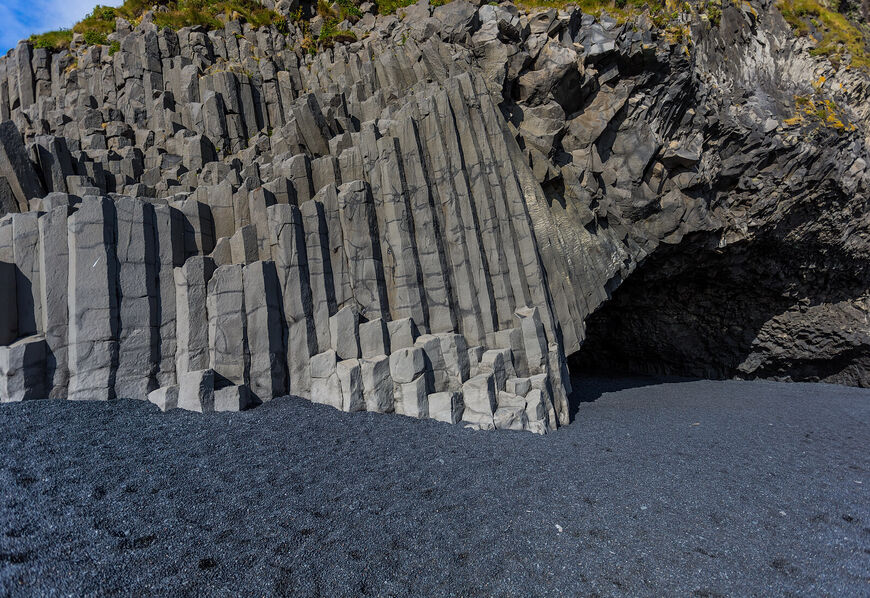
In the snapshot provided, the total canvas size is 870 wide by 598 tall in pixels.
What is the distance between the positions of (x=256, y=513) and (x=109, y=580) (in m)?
1.16

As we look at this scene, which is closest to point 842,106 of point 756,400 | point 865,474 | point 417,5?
point 756,400

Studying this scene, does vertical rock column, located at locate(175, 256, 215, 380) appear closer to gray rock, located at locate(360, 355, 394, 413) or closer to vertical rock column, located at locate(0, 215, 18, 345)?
vertical rock column, located at locate(0, 215, 18, 345)

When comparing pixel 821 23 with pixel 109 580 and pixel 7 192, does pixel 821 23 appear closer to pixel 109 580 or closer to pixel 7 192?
pixel 109 580

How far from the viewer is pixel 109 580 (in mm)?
2738

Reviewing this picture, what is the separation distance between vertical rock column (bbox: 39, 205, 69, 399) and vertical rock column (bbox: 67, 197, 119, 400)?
12cm

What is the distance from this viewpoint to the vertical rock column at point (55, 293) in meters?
6.14

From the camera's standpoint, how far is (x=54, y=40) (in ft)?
49.5

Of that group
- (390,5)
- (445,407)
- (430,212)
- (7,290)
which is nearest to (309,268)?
(430,212)

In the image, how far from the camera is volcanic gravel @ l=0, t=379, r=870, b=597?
3090mm

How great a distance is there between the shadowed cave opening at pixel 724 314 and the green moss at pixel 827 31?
540cm

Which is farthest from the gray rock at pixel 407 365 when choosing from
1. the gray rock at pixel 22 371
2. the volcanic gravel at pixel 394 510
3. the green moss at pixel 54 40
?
the green moss at pixel 54 40

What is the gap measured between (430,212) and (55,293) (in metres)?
6.22

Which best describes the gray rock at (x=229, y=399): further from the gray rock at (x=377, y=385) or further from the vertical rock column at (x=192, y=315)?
the gray rock at (x=377, y=385)

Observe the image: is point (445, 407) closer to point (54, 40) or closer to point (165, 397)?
point (165, 397)
